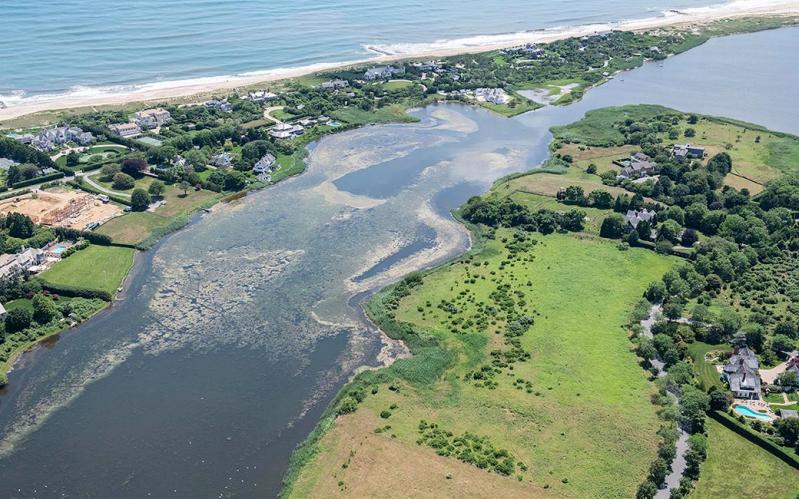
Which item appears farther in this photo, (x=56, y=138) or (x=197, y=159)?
(x=56, y=138)

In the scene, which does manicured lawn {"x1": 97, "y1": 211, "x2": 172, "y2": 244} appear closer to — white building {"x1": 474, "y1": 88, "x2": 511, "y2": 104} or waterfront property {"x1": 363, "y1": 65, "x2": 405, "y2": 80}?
waterfront property {"x1": 363, "y1": 65, "x2": 405, "y2": 80}

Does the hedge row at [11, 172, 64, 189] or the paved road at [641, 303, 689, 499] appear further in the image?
the hedge row at [11, 172, 64, 189]

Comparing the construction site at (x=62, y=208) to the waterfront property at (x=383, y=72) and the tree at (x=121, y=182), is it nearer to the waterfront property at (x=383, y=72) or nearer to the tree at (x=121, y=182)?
the tree at (x=121, y=182)

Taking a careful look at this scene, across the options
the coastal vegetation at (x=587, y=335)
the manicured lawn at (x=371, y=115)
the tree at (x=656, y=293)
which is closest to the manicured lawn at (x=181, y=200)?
the coastal vegetation at (x=587, y=335)

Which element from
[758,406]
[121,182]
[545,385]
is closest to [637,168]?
[758,406]

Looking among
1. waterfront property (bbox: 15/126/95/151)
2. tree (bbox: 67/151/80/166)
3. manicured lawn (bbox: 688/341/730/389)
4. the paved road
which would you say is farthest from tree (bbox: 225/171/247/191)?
manicured lawn (bbox: 688/341/730/389)

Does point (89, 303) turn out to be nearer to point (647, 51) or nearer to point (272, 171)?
point (272, 171)

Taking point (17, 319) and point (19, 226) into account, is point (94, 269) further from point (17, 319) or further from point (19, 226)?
point (19, 226)
